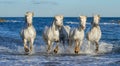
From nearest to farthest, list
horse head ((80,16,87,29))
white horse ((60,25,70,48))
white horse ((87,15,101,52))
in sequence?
horse head ((80,16,87,29))
white horse ((60,25,70,48))
white horse ((87,15,101,52))

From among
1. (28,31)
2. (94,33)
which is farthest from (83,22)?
(28,31)

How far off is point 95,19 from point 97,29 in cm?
48

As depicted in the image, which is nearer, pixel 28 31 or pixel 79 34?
pixel 28 31

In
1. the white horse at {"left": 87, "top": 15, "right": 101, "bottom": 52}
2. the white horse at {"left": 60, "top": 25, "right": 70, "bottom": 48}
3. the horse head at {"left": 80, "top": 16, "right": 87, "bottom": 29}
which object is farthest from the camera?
the white horse at {"left": 87, "top": 15, "right": 101, "bottom": 52}

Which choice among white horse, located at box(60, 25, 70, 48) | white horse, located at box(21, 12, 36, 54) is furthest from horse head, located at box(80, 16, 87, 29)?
white horse, located at box(21, 12, 36, 54)

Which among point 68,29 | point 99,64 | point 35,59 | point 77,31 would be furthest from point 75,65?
point 68,29

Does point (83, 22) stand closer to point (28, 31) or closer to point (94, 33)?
point (94, 33)

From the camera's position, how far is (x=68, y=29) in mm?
20734

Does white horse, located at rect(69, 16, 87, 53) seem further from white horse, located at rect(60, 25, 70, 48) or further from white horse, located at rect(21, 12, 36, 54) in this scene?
white horse, located at rect(21, 12, 36, 54)

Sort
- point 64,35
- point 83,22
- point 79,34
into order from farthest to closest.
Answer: point 64,35, point 79,34, point 83,22

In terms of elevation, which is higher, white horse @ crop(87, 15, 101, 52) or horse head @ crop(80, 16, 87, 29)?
horse head @ crop(80, 16, 87, 29)

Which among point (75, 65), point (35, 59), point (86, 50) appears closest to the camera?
point (75, 65)

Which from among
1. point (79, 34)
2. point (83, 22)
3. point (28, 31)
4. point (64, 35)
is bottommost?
point (64, 35)

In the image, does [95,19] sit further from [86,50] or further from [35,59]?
[35,59]
